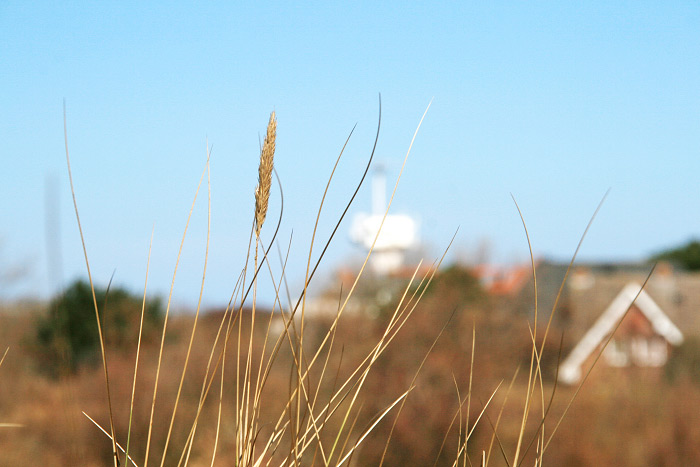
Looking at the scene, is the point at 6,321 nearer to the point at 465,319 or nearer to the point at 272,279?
the point at 465,319

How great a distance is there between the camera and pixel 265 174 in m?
1.00

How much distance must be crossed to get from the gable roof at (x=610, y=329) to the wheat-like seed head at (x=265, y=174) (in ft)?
72.9

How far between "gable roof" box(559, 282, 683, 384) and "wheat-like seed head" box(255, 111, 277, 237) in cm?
2223

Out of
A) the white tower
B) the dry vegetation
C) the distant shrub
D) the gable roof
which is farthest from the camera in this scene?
the white tower

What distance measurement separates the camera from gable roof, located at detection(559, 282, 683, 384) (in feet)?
72.7

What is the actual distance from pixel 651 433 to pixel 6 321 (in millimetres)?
13462

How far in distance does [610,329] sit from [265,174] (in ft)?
76.1

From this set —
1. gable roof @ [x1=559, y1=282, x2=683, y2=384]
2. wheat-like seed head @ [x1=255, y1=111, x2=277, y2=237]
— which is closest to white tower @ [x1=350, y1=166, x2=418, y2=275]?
gable roof @ [x1=559, y1=282, x2=683, y2=384]

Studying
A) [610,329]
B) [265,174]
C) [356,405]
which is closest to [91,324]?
[356,405]

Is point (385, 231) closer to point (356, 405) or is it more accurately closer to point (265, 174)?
point (356, 405)

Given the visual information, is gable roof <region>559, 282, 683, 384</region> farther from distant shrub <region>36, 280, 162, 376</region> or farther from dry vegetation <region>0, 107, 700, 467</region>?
distant shrub <region>36, 280, 162, 376</region>

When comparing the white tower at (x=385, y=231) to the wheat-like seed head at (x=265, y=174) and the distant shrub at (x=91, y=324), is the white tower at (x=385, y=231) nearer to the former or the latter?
the distant shrub at (x=91, y=324)

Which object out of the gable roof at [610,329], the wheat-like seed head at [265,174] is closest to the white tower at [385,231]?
the gable roof at [610,329]

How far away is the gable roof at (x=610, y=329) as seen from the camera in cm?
2217
